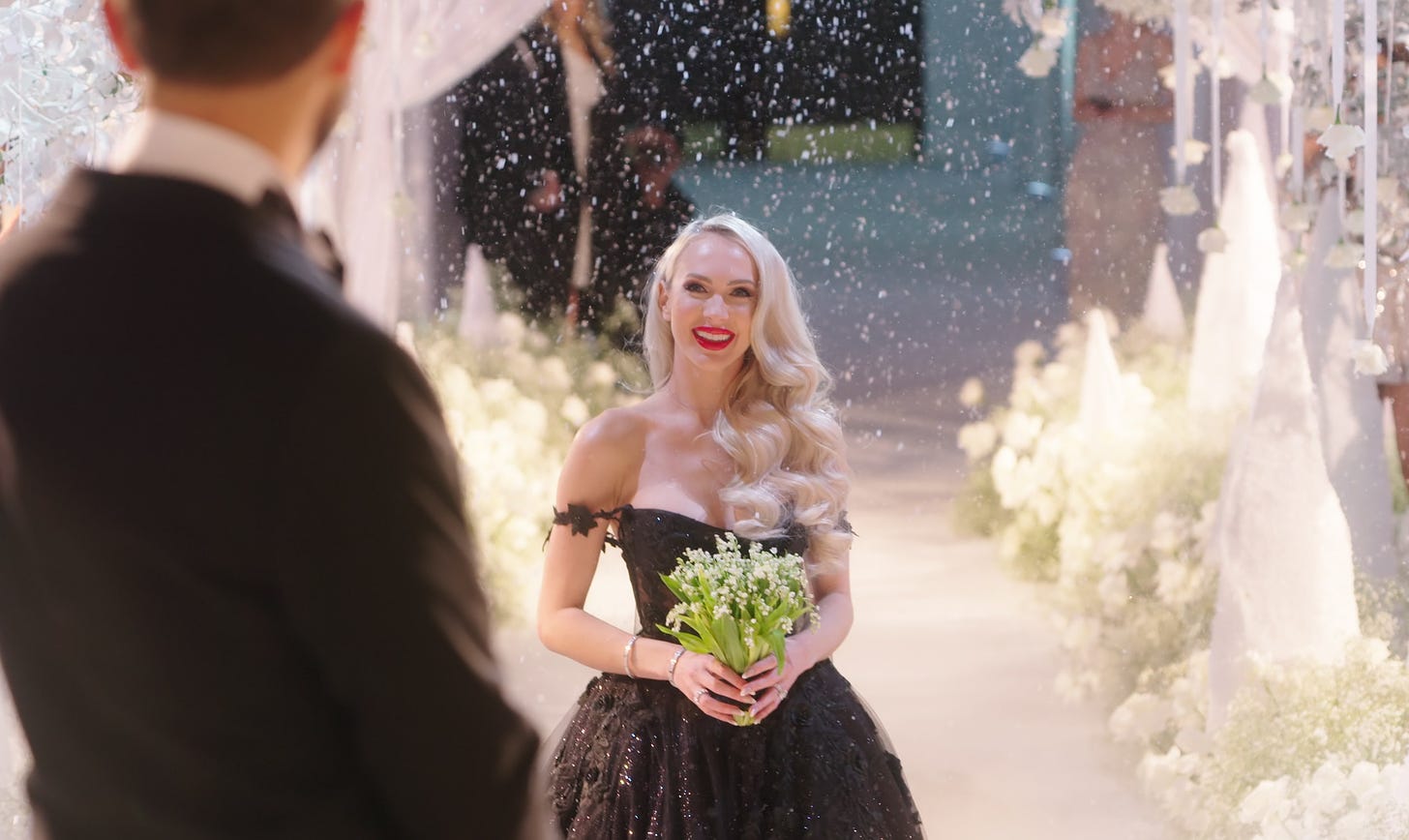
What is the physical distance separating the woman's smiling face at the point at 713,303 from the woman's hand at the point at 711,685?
60cm

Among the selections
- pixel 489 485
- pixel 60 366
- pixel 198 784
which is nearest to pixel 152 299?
pixel 60 366

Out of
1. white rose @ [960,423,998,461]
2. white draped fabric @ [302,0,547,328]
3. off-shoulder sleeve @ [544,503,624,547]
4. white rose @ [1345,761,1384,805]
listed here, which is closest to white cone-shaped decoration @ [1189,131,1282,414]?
white rose @ [960,423,998,461]

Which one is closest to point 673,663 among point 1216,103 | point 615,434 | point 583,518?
point 583,518

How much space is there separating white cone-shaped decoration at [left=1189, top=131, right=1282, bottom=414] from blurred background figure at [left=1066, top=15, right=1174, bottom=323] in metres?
0.16

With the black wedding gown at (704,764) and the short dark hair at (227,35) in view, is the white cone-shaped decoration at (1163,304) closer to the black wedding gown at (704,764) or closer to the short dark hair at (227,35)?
the black wedding gown at (704,764)

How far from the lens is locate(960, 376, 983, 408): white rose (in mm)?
3711

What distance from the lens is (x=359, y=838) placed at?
0.81 m

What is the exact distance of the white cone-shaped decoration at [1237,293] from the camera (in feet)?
11.9

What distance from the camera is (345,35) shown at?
835 mm

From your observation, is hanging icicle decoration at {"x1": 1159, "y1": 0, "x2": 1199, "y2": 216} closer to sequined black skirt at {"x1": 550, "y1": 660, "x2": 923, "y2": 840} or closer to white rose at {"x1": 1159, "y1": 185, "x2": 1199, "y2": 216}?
white rose at {"x1": 1159, "y1": 185, "x2": 1199, "y2": 216}

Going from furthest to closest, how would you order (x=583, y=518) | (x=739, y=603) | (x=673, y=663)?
1. (x=583, y=518)
2. (x=673, y=663)
3. (x=739, y=603)

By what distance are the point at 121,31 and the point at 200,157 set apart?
90 millimetres

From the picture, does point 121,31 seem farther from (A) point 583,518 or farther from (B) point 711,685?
(A) point 583,518

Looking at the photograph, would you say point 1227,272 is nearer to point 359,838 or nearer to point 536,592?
point 536,592
